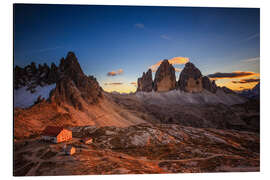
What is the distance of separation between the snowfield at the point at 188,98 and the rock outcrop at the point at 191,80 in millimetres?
4893

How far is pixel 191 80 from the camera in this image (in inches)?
4299

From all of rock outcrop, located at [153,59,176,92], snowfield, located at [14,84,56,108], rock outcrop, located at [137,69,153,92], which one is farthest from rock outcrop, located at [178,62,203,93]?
snowfield, located at [14,84,56,108]

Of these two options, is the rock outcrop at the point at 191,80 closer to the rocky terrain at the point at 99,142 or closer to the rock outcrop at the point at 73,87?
the rock outcrop at the point at 73,87

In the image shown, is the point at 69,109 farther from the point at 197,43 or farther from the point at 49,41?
the point at 197,43

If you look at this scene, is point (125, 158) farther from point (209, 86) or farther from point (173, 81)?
point (209, 86)

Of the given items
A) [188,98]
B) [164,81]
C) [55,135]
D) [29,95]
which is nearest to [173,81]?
[164,81]

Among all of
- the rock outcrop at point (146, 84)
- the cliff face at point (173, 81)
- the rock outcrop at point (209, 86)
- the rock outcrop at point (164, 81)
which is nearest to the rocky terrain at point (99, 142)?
the rock outcrop at point (146, 84)

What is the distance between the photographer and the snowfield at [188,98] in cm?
9569

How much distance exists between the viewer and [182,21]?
13.3m

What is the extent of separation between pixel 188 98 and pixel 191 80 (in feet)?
62.5

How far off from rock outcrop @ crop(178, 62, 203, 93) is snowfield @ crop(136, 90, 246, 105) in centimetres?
489

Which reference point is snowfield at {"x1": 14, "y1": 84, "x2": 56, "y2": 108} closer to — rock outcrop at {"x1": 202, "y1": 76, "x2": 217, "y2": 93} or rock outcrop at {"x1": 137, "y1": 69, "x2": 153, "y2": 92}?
rock outcrop at {"x1": 137, "y1": 69, "x2": 153, "y2": 92}

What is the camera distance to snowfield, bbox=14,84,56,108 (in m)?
20.5

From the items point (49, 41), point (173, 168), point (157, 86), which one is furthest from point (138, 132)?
point (157, 86)
